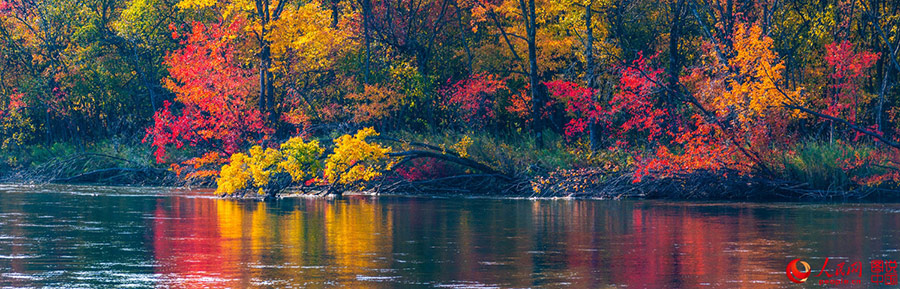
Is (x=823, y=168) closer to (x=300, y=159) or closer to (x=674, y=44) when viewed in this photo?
(x=674, y=44)

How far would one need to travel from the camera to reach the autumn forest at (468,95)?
99.0ft

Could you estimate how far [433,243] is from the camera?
17.9m

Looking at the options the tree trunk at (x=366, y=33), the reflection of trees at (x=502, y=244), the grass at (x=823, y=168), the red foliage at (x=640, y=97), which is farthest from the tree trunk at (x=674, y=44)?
the reflection of trees at (x=502, y=244)

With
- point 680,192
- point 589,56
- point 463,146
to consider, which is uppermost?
point 589,56

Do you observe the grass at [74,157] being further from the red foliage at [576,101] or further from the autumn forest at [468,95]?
A: the red foliage at [576,101]

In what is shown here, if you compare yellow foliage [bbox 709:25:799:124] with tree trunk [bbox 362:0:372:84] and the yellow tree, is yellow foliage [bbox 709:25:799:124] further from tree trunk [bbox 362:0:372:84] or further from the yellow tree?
the yellow tree

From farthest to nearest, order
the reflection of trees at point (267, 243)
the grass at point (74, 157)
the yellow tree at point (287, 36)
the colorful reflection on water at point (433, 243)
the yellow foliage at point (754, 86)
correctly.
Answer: the grass at point (74, 157) < the yellow tree at point (287, 36) < the yellow foliage at point (754, 86) < the reflection of trees at point (267, 243) < the colorful reflection on water at point (433, 243)

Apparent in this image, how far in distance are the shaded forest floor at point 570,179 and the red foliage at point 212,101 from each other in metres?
1.66

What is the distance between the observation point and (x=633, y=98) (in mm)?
30531

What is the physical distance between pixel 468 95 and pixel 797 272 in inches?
1057

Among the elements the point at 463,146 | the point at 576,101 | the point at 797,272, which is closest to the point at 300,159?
the point at 463,146

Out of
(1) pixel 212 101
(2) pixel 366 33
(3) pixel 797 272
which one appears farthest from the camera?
(1) pixel 212 101

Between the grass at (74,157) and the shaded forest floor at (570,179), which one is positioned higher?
the grass at (74,157)

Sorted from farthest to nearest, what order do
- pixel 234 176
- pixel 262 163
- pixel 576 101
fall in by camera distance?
1. pixel 576 101
2. pixel 234 176
3. pixel 262 163
